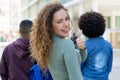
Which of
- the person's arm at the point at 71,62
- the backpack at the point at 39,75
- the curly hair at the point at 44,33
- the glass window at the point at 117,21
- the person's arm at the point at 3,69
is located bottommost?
the glass window at the point at 117,21

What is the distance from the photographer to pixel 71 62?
2.21 m

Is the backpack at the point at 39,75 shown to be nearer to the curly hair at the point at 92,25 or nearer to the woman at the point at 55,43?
the woman at the point at 55,43

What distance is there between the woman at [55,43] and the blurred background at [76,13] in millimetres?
338

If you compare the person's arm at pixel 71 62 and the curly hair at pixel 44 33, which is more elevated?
the curly hair at pixel 44 33

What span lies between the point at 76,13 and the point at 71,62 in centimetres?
2089

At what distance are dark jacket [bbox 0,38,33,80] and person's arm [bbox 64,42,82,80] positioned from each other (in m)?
1.23

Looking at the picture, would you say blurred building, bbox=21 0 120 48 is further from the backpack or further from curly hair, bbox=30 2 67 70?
curly hair, bbox=30 2 67 70

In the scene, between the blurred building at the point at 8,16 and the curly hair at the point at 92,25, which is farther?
the blurred building at the point at 8,16

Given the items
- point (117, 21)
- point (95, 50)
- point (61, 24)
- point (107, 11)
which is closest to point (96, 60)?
Answer: point (95, 50)

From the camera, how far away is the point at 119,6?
2042cm

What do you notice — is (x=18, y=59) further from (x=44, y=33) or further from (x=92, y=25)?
(x=44, y=33)

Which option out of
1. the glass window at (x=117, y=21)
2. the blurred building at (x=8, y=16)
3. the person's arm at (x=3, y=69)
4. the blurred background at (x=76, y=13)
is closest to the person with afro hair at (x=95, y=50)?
the blurred background at (x=76, y=13)

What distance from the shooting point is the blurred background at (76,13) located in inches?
677

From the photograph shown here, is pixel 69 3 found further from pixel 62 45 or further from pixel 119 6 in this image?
pixel 62 45
